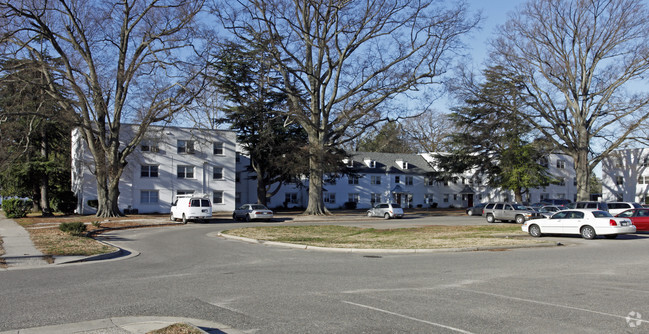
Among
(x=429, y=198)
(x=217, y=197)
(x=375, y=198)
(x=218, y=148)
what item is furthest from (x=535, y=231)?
(x=429, y=198)

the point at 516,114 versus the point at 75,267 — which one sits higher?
the point at 516,114

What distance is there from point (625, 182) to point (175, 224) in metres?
64.1

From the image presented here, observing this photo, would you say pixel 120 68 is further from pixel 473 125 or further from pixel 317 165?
pixel 473 125

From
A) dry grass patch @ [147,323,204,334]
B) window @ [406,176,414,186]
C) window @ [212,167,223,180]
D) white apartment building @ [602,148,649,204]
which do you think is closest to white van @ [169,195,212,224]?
window @ [212,167,223,180]

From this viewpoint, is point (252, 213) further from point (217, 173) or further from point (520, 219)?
point (520, 219)

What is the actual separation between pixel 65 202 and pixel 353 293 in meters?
46.2

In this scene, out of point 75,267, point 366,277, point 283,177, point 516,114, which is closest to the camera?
point 366,277

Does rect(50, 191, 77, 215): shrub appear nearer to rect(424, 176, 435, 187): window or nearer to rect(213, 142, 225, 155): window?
rect(213, 142, 225, 155): window

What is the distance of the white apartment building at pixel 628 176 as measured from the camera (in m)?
70.1

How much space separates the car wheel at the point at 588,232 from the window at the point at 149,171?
4216cm

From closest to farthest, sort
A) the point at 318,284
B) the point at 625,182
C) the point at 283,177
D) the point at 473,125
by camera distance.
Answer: the point at 318,284
the point at 283,177
the point at 473,125
the point at 625,182

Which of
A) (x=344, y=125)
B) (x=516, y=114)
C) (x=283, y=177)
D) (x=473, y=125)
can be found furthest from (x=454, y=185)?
(x=344, y=125)

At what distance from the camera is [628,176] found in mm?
72062

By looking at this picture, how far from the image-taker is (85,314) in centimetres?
764
